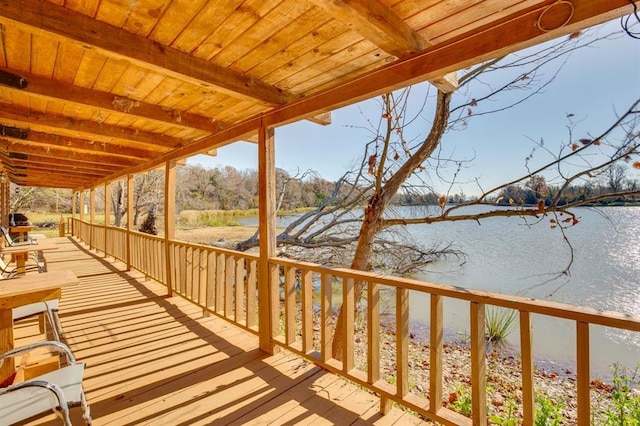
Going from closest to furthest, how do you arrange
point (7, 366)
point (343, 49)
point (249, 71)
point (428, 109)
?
point (343, 49)
point (7, 366)
point (249, 71)
point (428, 109)

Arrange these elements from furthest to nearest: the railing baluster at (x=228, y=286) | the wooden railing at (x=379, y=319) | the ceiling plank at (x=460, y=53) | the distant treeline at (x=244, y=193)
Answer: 1. the railing baluster at (x=228, y=286)
2. the distant treeline at (x=244, y=193)
3. the wooden railing at (x=379, y=319)
4. the ceiling plank at (x=460, y=53)

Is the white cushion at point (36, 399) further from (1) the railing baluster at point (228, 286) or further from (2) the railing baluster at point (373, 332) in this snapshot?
(1) the railing baluster at point (228, 286)

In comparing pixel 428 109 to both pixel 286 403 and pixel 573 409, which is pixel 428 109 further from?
pixel 573 409

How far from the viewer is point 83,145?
4.54 m

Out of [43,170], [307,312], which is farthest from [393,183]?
[43,170]

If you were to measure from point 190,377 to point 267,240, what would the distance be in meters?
1.27

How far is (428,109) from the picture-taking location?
387 centimetres

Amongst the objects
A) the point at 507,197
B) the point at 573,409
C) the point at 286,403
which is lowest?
the point at 573,409

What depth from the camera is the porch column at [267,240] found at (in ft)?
9.49

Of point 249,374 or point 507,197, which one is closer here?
point 249,374

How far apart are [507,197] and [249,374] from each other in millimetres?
2946

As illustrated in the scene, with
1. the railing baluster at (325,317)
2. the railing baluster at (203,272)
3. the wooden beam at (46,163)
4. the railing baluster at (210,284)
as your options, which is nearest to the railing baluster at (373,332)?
the railing baluster at (325,317)

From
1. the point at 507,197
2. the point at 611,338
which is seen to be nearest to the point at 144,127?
the point at 507,197

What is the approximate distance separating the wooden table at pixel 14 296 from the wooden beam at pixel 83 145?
2.61 metres
